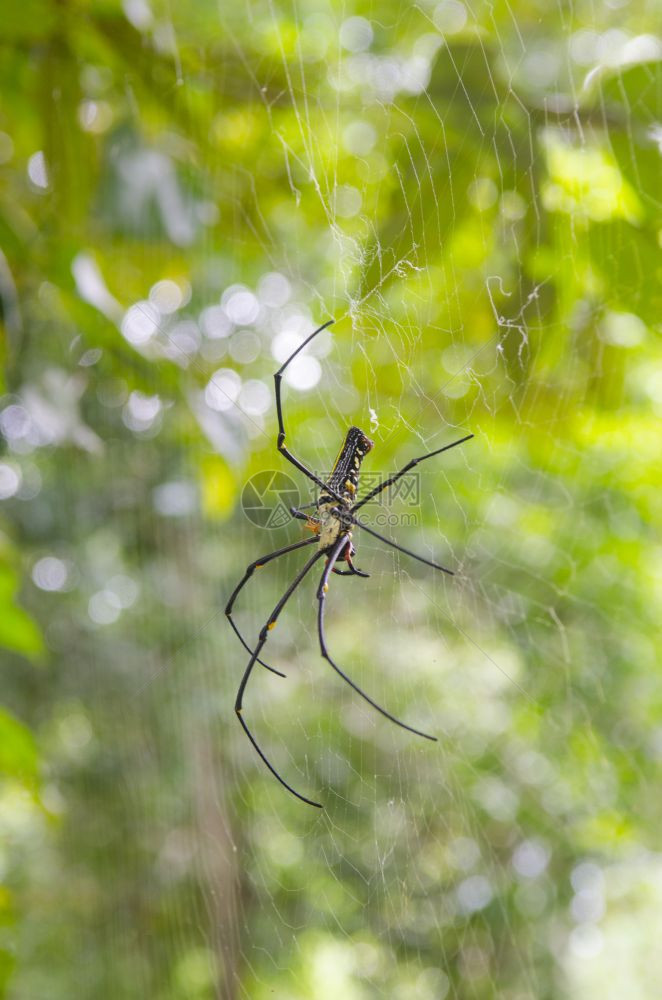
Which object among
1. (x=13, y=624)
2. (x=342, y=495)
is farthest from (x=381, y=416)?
(x=13, y=624)

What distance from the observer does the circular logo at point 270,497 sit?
3.12ft

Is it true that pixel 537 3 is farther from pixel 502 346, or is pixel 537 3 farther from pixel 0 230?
pixel 0 230

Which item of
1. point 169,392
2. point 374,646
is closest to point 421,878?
point 374,646

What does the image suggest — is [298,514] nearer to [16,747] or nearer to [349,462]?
[349,462]

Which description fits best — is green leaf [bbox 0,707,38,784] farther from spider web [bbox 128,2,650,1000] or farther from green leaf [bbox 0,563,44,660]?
spider web [bbox 128,2,650,1000]

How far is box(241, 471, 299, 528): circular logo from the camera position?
37.4 inches

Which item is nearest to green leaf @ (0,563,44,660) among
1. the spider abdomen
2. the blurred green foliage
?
the blurred green foliage

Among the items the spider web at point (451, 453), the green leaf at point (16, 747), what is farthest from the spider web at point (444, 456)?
the green leaf at point (16, 747)

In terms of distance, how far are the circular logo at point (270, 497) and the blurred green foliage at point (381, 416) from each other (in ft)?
0.23

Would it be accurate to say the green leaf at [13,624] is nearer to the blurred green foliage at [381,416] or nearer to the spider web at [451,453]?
the blurred green foliage at [381,416]

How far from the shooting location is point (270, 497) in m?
0.96

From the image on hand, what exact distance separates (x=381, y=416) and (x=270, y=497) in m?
0.18

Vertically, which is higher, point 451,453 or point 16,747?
point 451,453

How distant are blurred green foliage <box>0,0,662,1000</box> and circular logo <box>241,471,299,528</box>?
71 mm
